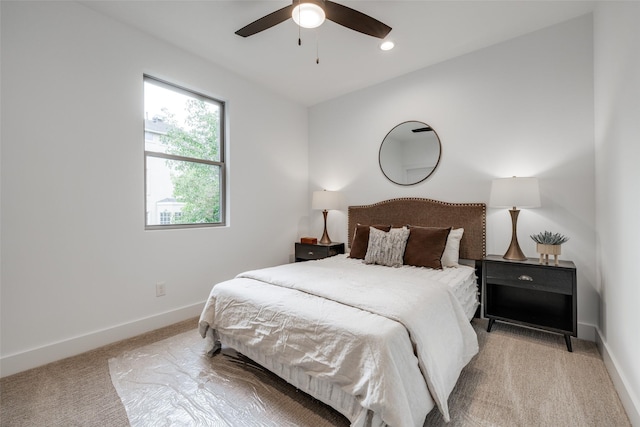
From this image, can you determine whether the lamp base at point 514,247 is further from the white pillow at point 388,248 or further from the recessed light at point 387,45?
the recessed light at point 387,45

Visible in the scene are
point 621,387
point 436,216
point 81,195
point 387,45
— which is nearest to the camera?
point 621,387

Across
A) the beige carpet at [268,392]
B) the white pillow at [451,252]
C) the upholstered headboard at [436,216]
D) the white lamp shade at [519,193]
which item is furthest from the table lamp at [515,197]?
the beige carpet at [268,392]

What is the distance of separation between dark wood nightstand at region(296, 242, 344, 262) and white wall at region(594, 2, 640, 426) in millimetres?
2576

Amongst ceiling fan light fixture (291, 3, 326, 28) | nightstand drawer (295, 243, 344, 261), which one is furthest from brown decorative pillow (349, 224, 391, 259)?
ceiling fan light fixture (291, 3, 326, 28)

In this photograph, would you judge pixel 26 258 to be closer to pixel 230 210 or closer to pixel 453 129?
pixel 230 210

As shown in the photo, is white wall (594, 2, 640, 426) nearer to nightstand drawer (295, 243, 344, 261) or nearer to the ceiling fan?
the ceiling fan

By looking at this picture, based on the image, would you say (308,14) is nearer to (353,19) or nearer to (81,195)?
(353,19)

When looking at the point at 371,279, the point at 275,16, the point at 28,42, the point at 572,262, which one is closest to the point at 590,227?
the point at 572,262

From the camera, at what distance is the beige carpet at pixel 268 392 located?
1.50 meters

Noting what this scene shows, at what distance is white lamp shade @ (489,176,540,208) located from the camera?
7.71ft

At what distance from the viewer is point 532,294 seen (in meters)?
2.65

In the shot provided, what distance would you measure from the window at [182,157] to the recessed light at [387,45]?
1932 mm

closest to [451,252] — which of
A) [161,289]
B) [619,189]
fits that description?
[619,189]

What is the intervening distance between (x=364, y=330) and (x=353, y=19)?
202 cm
